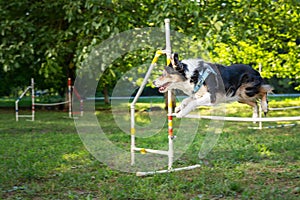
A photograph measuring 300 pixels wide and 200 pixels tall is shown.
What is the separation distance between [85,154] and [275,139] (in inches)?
155

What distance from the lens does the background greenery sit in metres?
8.71

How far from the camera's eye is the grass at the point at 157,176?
15.1 ft

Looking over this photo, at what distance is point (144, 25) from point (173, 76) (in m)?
6.02

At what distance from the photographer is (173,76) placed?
3941mm

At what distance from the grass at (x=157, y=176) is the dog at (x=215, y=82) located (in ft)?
3.70

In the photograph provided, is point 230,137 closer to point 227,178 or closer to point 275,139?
point 275,139

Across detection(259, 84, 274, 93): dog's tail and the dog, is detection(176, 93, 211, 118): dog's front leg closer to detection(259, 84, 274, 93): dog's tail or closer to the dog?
the dog

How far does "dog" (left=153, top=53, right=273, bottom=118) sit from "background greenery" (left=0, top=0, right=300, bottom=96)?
3284 millimetres

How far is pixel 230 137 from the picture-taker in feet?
29.9

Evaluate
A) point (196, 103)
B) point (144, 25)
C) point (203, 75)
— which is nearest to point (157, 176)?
point (196, 103)

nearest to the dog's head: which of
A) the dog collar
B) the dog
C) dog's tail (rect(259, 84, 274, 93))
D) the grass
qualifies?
the dog

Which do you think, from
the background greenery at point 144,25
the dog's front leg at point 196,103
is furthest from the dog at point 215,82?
the background greenery at point 144,25

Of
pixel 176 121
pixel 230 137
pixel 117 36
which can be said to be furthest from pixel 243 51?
pixel 117 36

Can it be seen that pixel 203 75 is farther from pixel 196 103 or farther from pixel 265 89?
pixel 265 89
